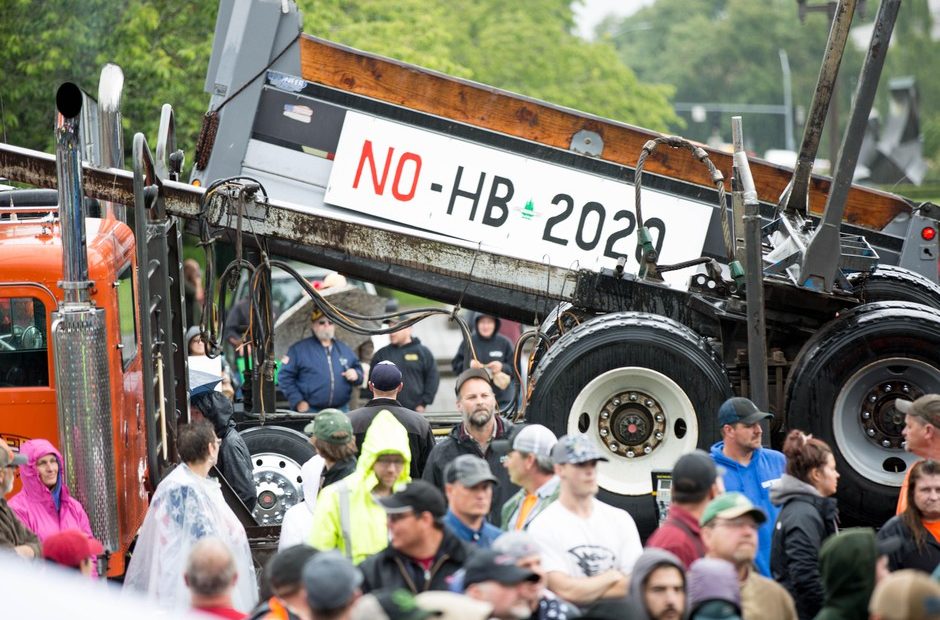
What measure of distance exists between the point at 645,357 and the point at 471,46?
1033 inches

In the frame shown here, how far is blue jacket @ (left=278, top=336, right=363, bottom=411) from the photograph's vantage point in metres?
11.7

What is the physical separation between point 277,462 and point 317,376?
7.53 ft

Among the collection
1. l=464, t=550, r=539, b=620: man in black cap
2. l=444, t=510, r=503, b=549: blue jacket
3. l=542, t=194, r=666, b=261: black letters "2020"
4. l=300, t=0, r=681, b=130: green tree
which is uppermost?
l=300, t=0, r=681, b=130: green tree

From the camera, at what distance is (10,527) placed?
6.38 m

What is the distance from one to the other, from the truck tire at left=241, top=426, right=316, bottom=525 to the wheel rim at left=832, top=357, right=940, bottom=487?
133 inches

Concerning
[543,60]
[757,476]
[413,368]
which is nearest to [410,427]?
[757,476]

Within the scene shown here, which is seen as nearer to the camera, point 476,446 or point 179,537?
point 179,537

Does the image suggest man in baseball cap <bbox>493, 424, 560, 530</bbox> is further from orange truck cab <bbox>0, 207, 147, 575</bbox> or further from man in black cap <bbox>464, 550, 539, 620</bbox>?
orange truck cab <bbox>0, 207, 147, 575</bbox>

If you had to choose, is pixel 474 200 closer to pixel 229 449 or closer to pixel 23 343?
pixel 229 449

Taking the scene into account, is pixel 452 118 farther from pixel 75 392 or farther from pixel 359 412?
pixel 75 392

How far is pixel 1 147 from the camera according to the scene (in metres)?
8.59

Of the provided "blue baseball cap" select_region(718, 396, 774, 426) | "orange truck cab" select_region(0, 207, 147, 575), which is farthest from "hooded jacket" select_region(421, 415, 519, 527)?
"orange truck cab" select_region(0, 207, 147, 575)

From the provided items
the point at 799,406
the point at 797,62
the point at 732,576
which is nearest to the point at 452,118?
the point at 799,406

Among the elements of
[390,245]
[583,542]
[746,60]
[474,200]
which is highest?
[746,60]
